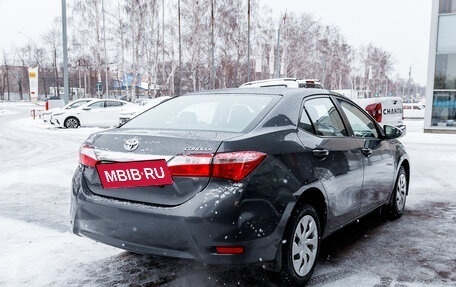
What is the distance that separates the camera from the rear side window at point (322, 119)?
368 centimetres

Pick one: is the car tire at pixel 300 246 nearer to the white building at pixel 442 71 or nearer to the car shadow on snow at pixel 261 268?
the car shadow on snow at pixel 261 268

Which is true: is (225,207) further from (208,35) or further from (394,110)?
(208,35)

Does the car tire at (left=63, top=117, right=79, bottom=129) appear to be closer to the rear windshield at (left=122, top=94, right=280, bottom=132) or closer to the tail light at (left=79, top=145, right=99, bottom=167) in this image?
the rear windshield at (left=122, top=94, right=280, bottom=132)

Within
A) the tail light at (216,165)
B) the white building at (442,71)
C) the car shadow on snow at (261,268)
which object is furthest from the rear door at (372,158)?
the white building at (442,71)

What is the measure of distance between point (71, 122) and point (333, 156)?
1842cm

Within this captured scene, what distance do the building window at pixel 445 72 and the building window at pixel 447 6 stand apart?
1.91 metres

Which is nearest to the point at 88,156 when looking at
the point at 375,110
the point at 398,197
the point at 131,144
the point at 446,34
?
the point at 131,144

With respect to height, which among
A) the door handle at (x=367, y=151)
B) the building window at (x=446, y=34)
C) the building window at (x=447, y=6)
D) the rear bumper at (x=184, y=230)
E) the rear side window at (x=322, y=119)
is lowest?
the rear bumper at (x=184, y=230)

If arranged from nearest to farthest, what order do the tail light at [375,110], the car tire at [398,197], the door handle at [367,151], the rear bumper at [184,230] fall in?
the rear bumper at [184,230] < the door handle at [367,151] < the car tire at [398,197] < the tail light at [375,110]

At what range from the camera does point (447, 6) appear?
19641 millimetres

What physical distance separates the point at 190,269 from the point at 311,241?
1.03 meters

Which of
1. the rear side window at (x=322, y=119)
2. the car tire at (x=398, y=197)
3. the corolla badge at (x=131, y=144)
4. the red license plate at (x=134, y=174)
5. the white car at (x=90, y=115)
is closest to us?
the red license plate at (x=134, y=174)

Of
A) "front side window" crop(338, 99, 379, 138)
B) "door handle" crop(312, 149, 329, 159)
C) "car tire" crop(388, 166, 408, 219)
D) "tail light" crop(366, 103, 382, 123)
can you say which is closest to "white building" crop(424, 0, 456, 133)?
"tail light" crop(366, 103, 382, 123)

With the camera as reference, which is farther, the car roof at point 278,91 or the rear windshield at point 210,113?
the car roof at point 278,91
